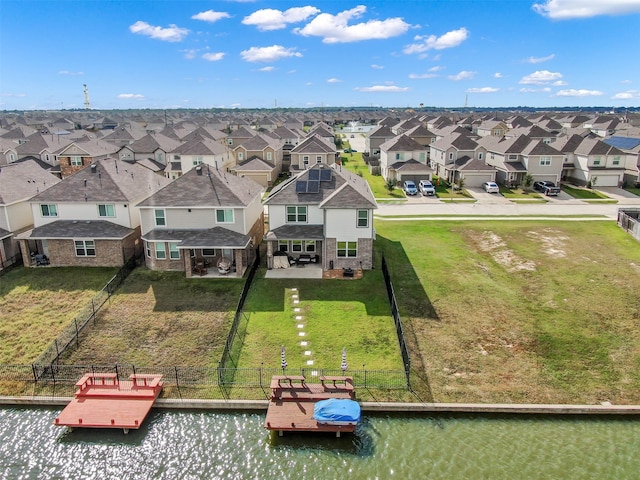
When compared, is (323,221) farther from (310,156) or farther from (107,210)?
(310,156)

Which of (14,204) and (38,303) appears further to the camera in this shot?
(14,204)

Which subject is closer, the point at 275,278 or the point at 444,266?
the point at 275,278

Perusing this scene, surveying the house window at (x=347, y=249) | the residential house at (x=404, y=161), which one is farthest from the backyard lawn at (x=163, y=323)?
the residential house at (x=404, y=161)

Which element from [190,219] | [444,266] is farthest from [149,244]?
[444,266]

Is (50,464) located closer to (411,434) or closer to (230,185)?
(411,434)

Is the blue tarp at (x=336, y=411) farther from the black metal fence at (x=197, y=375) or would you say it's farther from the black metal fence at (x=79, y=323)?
the black metal fence at (x=79, y=323)

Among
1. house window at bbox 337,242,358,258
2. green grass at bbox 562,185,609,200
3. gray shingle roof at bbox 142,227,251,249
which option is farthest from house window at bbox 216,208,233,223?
green grass at bbox 562,185,609,200

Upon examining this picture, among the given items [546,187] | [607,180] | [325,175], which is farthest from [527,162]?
[325,175]
